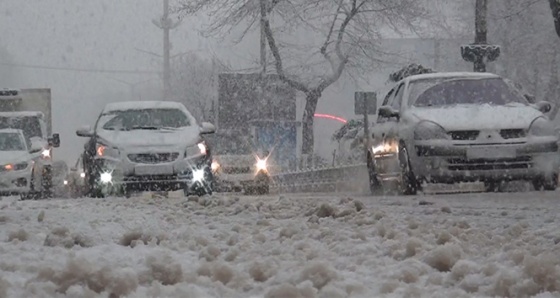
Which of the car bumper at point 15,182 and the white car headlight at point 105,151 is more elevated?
the white car headlight at point 105,151

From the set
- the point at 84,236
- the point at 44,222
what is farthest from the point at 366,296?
the point at 44,222

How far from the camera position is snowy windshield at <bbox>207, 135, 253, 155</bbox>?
795 inches

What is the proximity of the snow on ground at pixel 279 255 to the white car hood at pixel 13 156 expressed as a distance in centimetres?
998

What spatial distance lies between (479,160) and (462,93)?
149 centimetres

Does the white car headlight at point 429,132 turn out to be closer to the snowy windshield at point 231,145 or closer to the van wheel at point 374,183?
the van wheel at point 374,183

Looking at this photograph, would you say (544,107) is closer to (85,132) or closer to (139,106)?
(139,106)

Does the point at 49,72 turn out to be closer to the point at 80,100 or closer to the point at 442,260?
the point at 80,100

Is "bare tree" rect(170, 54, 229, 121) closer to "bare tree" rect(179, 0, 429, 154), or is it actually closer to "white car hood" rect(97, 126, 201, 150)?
"bare tree" rect(179, 0, 429, 154)

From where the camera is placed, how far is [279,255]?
434 centimetres

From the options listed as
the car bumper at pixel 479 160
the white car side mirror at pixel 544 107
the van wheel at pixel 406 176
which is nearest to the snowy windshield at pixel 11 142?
the van wheel at pixel 406 176

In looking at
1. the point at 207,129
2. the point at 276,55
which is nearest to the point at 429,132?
the point at 207,129

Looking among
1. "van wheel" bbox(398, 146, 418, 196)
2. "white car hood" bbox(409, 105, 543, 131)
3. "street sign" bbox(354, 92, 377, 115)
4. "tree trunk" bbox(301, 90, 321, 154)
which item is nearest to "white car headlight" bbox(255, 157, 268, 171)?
"street sign" bbox(354, 92, 377, 115)

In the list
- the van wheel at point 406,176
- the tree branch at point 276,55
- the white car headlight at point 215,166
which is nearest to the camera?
the van wheel at point 406,176

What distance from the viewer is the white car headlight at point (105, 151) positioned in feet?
41.0
